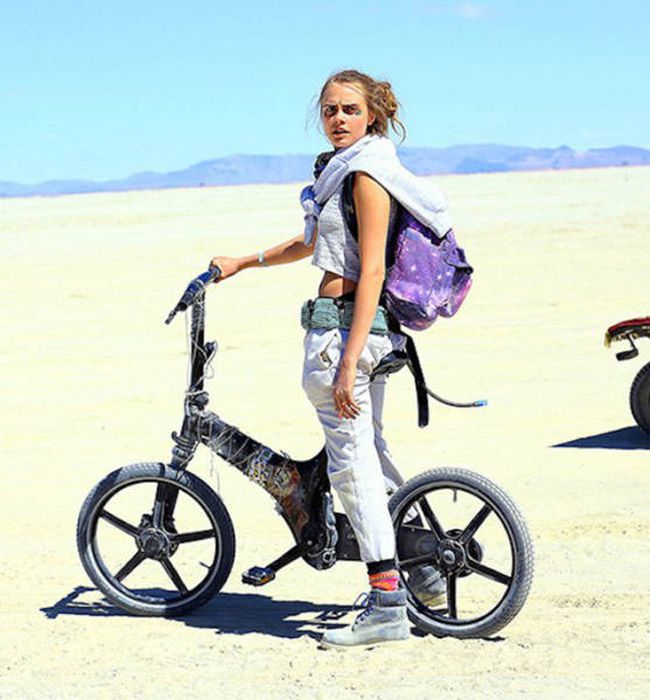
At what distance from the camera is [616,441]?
8.85m

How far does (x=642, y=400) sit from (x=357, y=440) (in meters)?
4.48

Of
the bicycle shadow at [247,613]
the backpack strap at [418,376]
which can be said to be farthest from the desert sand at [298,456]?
the backpack strap at [418,376]

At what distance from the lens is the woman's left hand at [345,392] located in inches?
181

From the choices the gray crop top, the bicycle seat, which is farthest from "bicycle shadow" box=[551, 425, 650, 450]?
the gray crop top

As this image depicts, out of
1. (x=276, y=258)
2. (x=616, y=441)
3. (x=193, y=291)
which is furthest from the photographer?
(x=616, y=441)

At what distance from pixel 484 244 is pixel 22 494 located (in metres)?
23.1

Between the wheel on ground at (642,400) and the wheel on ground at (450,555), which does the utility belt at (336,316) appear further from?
the wheel on ground at (642,400)

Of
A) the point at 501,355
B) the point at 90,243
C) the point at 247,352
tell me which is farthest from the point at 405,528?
the point at 90,243

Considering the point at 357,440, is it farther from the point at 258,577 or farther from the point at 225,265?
the point at 225,265

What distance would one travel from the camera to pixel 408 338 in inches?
193

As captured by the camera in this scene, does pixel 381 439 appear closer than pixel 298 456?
Yes

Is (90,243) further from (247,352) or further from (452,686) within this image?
(452,686)

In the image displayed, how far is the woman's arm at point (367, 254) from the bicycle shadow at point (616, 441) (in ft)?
14.6

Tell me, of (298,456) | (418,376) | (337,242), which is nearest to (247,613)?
(418,376)
